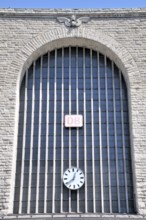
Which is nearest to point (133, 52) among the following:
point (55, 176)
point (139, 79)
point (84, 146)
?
point (139, 79)

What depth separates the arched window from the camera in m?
12.2

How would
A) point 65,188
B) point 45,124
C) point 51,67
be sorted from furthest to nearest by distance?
point 51,67 → point 45,124 → point 65,188

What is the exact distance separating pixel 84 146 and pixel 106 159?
0.79 metres

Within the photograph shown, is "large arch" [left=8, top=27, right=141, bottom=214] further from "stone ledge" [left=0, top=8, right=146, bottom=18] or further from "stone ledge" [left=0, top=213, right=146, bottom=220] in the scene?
"stone ledge" [left=0, top=213, right=146, bottom=220]

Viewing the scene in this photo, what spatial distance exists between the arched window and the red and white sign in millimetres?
124

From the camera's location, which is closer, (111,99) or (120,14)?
(111,99)

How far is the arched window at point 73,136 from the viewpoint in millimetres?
12164

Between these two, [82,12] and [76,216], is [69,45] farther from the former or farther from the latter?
[76,216]

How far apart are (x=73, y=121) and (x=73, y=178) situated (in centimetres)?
187

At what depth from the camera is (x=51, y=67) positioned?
14.2m

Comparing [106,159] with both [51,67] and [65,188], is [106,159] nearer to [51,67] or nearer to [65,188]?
[65,188]

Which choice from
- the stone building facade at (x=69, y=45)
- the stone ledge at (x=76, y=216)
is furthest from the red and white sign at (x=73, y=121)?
the stone ledge at (x=76, y=216)

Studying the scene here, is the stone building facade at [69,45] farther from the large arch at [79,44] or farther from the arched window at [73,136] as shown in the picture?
the arched window at [73,136]

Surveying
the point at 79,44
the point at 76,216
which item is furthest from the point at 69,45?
the point at 76,216
